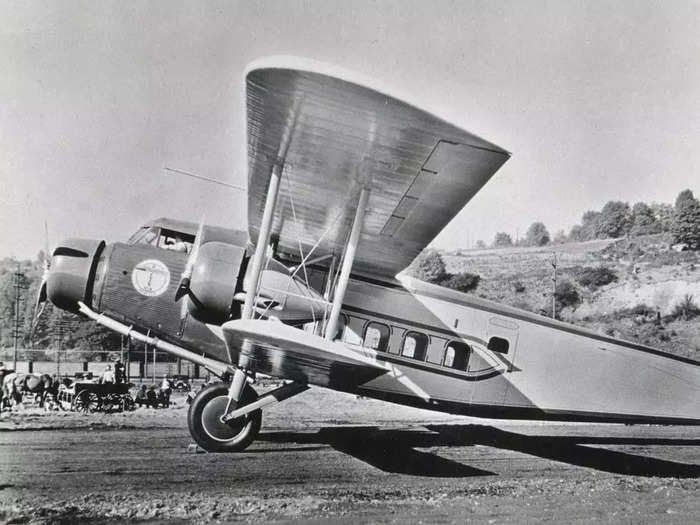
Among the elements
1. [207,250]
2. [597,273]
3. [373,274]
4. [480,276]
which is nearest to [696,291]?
[597,273]

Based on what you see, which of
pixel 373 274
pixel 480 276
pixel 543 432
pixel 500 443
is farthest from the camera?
pixel 480 276

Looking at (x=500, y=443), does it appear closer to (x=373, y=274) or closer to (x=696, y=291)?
(x=373, y=274)

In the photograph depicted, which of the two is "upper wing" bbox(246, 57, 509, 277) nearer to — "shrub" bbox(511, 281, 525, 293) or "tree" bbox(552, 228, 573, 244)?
"shrub" bbox(511, 281, 525, 293)

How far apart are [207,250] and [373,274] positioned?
106 inches

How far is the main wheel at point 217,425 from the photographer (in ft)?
22.3

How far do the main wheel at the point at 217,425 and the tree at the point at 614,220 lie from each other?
3380 inches

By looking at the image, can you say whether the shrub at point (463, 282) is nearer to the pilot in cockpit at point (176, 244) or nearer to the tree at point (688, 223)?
the tree at point (688, 223)

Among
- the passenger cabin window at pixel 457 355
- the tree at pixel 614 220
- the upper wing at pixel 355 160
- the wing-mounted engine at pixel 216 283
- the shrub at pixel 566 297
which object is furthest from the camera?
the tree at pixel 614 220

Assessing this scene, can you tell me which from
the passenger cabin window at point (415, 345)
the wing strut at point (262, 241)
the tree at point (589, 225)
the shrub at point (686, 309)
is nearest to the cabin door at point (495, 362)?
Answer: the passenger cabin window at point (415, 345)

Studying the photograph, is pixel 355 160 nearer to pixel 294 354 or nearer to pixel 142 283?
pixel 294 354

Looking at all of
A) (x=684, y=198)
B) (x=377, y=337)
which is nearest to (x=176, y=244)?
(x=377, y=337)

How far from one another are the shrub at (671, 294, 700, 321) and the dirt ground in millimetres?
33294

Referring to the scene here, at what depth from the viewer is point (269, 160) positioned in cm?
565

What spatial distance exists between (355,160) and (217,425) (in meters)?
3.84
